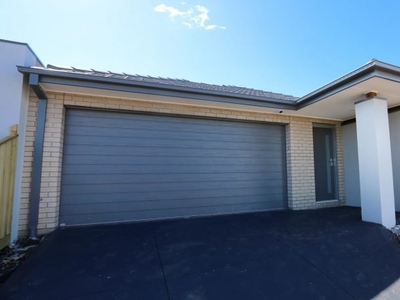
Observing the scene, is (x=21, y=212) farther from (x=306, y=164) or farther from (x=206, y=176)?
(x=306, y=164)

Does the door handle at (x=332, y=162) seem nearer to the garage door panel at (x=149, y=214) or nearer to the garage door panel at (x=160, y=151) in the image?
the garage door panel at (x=160, y=151)

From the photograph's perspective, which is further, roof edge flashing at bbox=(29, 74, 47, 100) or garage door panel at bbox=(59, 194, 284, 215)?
garage door panel at bbox=(59, 194, 284, 215)

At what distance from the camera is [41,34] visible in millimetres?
4207

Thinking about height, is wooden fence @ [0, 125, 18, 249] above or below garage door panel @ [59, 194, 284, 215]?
above

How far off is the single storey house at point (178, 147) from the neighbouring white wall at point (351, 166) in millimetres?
519

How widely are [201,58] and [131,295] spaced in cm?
680

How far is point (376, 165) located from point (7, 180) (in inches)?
248

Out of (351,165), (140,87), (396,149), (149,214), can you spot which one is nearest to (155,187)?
(149,214)

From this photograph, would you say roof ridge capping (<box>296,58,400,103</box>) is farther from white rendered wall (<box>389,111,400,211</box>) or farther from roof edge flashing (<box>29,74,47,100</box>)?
roof edge flashing (<box>29,74,47,100</box>)

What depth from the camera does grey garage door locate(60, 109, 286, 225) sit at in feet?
12.7

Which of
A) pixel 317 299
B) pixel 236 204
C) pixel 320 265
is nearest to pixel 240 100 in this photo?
pixel 236 204

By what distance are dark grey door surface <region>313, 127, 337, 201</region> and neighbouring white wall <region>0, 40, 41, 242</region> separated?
21.8ft

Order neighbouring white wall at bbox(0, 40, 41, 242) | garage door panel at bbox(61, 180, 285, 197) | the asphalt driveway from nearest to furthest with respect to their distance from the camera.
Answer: the asphalt driveway → neighbouring white wall at bbox(0, 40, 41, 242) → garage door panel at bbox(61, 180, 285, 197)

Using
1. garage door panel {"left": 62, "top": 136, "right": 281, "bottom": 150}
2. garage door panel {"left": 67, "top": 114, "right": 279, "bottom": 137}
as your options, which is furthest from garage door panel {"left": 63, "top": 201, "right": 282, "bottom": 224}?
garage door panel {"left": 67, "top": 114, "right": 279, "bottom": 137}
